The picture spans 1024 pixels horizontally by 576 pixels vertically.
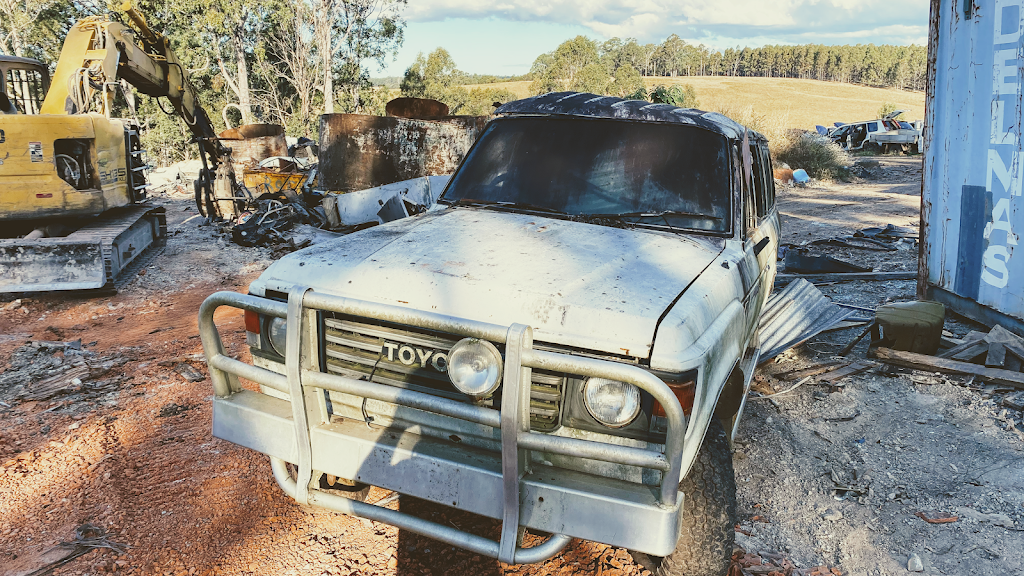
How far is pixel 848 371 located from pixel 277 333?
14.7 ft

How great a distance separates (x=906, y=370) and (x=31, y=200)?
9332mm

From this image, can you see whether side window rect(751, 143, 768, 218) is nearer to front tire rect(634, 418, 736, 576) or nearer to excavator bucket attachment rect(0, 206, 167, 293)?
front tire rect(634, 418, 736, 576)

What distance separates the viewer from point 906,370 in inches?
213

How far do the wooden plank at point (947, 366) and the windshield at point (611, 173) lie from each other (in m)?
2.89

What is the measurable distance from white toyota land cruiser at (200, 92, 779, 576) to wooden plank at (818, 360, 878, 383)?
2.32m

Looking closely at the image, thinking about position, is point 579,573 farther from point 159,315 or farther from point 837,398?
point 159,315

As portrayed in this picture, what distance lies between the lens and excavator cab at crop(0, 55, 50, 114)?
8742 millimetres

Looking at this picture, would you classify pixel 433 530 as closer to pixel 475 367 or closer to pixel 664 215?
pixel 475 367

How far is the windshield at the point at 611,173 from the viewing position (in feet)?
11.5

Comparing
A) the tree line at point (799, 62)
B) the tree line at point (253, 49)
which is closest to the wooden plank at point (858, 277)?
the tree line at point (253, 49)

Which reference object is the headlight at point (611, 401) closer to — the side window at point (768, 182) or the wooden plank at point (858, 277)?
the side window at point (768, 182)

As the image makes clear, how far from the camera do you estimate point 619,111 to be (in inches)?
151

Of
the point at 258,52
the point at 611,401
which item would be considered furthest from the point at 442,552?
the point at 258,52

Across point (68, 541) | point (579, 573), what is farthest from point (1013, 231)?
point (68, 541)
